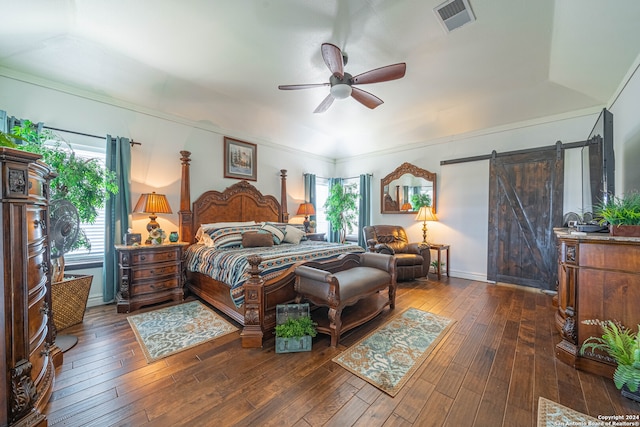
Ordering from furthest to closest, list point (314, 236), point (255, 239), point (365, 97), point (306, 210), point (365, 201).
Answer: point (365, 201)
point (306, 210)
point (314, 236)
point (255, 239)
point (365, 97)

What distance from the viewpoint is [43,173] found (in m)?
1.57

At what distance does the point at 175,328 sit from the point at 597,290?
387cm

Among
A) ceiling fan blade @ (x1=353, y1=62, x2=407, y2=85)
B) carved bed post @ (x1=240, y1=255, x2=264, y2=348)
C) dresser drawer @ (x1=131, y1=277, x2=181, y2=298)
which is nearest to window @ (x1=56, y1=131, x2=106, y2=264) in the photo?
dresser drawer @ (x1=131, y1=277, x2=181, y2=298)

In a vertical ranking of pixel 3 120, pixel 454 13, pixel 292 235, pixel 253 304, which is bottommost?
pixel 253 304

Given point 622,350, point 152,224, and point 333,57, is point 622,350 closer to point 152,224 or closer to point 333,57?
point 333,57

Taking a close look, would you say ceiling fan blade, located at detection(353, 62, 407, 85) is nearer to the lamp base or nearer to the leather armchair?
the leather armchair

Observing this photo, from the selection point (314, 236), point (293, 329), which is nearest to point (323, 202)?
point (314, 236)

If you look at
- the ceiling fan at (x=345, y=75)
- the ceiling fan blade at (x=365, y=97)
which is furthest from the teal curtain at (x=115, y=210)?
the ceiling fan blade at (x=365, y=97)

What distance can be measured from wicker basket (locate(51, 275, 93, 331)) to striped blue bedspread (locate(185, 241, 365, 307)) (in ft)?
3.75

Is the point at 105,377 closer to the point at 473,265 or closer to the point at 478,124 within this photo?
the point at 473,265

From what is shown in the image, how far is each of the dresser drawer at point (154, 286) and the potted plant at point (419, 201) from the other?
468 cm

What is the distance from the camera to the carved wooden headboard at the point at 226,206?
3.90 meters

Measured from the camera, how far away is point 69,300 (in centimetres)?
253

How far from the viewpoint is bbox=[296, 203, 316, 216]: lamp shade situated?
17.8ft
